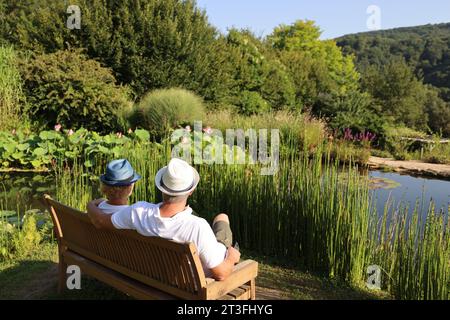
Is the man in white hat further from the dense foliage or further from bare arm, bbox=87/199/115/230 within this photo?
the dense foliage

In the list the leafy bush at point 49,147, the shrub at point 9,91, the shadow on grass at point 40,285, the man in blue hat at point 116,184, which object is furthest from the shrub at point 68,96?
the man in blue hat at point 116,184

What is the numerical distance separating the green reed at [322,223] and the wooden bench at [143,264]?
3.72 feet

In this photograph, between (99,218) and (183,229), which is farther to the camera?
(99,218)

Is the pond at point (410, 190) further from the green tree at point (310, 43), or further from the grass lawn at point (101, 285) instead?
the green tree at point (310, 43)

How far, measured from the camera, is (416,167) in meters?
9.40

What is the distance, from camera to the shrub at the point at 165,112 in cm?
919

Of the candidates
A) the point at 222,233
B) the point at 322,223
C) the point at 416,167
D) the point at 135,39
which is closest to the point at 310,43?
the point at 135,39

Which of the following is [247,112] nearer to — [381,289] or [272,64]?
[272,64]

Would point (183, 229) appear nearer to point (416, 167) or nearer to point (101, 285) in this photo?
Answer: point (101, 285)

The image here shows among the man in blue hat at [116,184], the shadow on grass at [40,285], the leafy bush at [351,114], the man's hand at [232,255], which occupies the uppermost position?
the leafy bush at [351,114]

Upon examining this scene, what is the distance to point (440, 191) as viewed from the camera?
748 centimetres

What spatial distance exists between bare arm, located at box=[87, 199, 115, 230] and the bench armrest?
0.65m

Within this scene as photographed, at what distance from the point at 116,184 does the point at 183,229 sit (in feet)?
1.88

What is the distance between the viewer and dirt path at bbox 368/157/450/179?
8.99m
